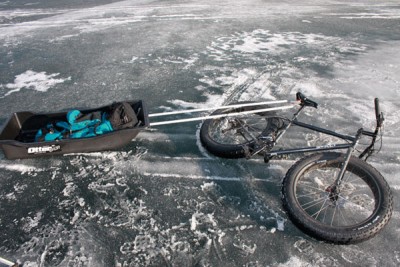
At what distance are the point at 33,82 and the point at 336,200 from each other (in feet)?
21.9

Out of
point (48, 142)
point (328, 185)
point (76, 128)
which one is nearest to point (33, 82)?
point (76, 128)

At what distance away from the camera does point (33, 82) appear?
665cm

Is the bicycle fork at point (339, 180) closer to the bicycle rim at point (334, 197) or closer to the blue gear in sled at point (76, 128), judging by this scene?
the bicycle rim at point (334, 197)

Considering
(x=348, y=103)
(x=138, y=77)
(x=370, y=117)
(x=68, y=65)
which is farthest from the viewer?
(x=68, y=65)

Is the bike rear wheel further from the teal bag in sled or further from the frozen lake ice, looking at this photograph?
the teal bag in sled

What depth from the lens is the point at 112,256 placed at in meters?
3.02

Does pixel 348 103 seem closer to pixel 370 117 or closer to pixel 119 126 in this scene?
pixel 370 117

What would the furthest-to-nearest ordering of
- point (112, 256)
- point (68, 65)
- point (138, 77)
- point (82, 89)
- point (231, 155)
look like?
1. point (68, 65)
2. point (138, 77)
3. point (82, 89)
4. point (231, 155)
5. point (112, 256)

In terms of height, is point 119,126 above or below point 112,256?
above

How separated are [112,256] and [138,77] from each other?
4.64 metres

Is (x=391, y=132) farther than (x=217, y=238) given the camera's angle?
Yes

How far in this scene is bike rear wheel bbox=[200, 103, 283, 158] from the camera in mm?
4023

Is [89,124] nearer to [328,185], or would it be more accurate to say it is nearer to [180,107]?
[180,107]

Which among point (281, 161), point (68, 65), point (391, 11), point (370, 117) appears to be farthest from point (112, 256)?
point (391, 11)
